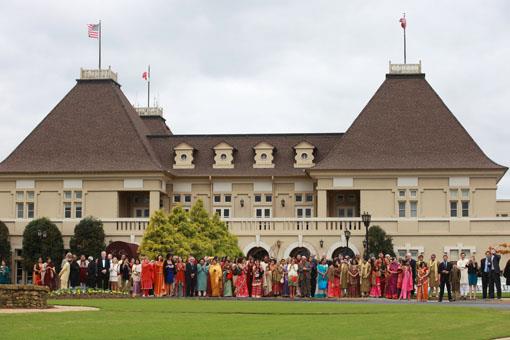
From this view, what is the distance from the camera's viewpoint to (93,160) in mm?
66312

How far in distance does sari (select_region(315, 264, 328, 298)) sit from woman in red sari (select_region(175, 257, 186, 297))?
5.33 m

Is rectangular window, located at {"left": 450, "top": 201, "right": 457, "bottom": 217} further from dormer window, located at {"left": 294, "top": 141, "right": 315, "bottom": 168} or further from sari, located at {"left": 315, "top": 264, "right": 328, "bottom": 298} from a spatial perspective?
sari, located at {"left": 315, "top": 264, "right": 328, "bottom": 298}

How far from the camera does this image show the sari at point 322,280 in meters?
41.8

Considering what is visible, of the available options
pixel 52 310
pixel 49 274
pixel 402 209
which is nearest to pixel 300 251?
pixel 402 209

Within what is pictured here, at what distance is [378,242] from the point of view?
196 ft

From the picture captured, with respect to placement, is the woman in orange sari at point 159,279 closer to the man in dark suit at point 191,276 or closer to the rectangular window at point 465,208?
the man in dark suit at point 191,276

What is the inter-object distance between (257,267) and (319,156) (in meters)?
28.1

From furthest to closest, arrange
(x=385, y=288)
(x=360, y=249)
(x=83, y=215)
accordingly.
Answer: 1. (x=83, y=215)
2. (x=360, y=249)
3. (x=385, y=288)

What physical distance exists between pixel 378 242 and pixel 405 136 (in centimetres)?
871

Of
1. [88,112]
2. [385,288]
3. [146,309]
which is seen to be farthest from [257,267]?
[88,112]

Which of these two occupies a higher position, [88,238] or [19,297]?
[88,238]

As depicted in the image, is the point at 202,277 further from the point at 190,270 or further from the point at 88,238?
the point at 88,238

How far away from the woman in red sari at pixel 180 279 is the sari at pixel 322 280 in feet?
17.5

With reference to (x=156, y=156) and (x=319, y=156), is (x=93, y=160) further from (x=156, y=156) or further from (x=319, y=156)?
(x=319, y=156)
